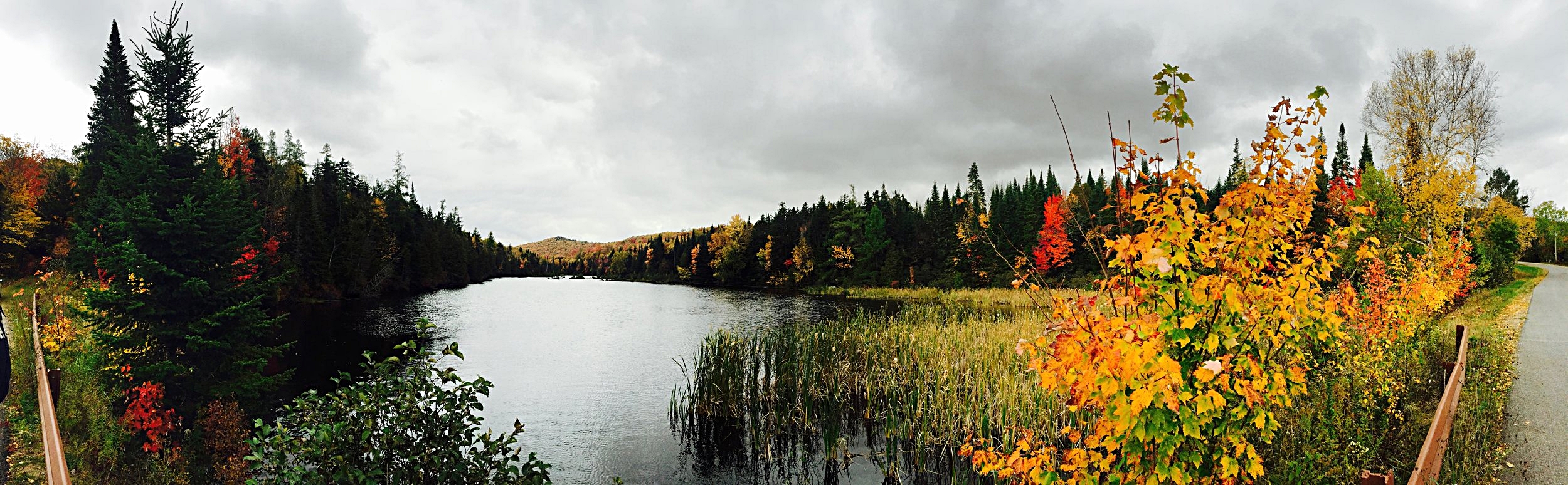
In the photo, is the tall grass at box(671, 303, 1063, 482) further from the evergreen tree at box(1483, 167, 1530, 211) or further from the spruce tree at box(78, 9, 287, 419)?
the evergreen tree at box(1483, 167, 1530, 211)

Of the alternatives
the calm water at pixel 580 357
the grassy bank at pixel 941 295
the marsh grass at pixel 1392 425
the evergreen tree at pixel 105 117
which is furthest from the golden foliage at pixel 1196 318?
the grassy bank at pixel 941 295

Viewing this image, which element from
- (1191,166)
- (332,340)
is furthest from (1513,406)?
(332,340)

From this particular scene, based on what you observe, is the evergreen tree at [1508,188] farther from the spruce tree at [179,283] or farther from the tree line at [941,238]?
the spruce tree at [179,283]

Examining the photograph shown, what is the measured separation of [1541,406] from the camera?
6938 millimetres

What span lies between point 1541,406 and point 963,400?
6168 mm

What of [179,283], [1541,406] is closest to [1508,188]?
[1541,406]

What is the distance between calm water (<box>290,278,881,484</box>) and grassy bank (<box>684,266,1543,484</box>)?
2.59 feet

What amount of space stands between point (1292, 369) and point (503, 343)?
2103 cm

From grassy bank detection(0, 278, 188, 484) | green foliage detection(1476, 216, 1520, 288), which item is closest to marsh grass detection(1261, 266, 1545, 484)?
grassy bank detection(0, 278, 188, 484)

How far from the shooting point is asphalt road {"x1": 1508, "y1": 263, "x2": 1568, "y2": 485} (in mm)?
5180

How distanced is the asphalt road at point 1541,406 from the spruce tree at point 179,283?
14.4m

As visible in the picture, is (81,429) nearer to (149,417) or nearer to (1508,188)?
(149,417)

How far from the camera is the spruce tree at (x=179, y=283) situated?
27.5 ft

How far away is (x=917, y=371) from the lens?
9.98 meters
